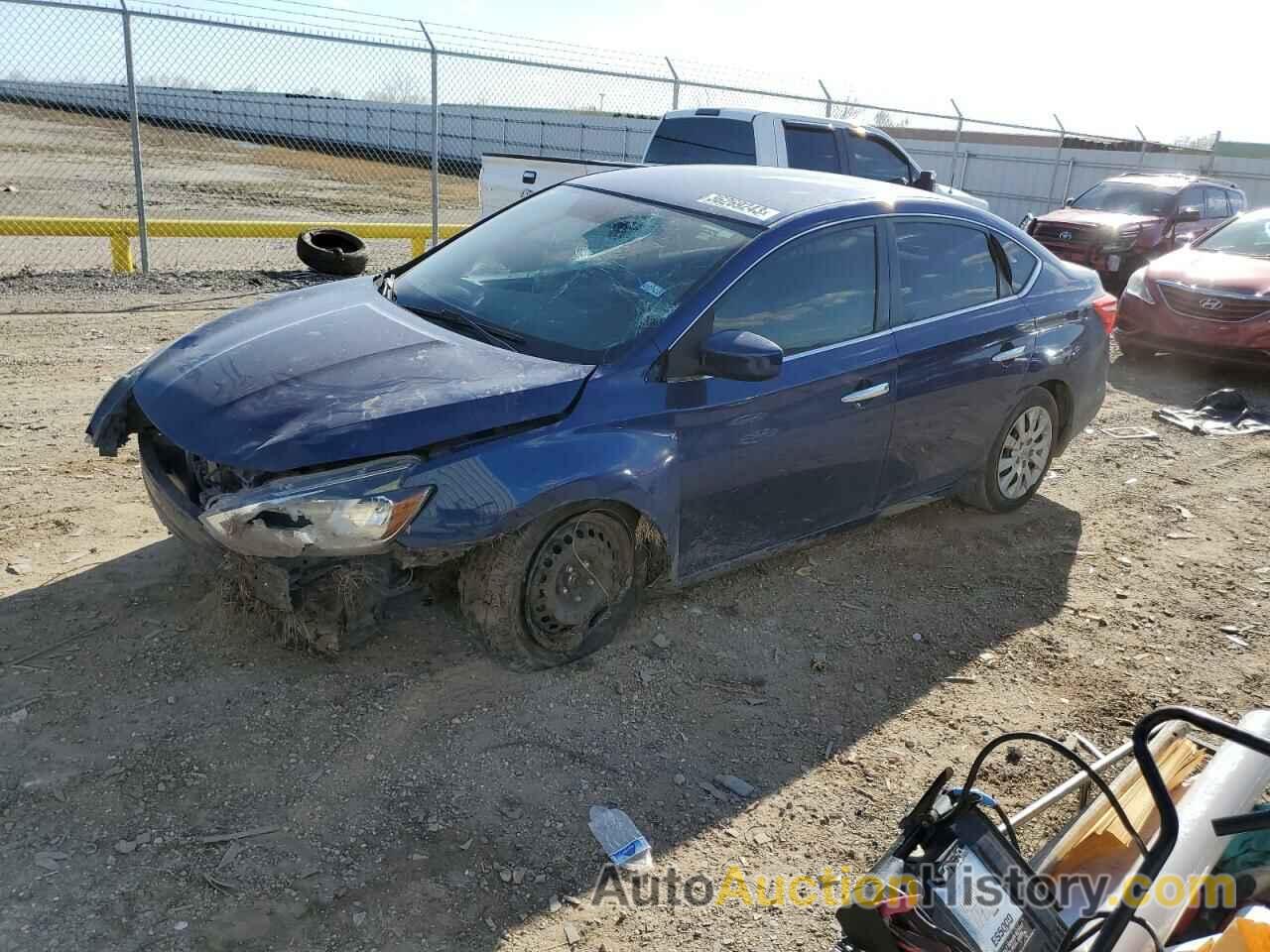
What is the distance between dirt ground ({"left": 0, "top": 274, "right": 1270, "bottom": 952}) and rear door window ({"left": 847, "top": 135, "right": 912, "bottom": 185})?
579cm

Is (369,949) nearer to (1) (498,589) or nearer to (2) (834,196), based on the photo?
(1) (498,589)

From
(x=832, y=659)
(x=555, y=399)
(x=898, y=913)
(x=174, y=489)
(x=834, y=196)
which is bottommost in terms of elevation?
(x=832, y=659)

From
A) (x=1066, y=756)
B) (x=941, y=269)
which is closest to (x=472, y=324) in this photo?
(x=941, y=269)

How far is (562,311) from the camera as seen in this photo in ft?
12.6

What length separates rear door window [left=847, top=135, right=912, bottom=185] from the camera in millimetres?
10078

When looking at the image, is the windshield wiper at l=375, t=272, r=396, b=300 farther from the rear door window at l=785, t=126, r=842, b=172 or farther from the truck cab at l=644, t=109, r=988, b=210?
the rear door window at l=785, t=126, r=842, b=172

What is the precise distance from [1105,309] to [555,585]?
3.82m

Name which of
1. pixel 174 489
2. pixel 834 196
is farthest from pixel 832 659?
pixel 174 489

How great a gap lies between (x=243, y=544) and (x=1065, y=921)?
2513 millimetres

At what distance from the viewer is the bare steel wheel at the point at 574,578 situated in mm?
3490

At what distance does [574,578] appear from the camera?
11.8ft

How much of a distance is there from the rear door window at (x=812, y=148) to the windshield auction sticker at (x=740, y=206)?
18.1 feet

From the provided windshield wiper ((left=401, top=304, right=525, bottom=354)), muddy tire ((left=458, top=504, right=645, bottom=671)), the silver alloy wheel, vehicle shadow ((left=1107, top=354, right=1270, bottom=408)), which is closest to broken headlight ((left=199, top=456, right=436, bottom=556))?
muddy tire ((left=458, top=504, right=645, bottom=671))

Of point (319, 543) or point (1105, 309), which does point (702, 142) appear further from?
point (319, 543)
